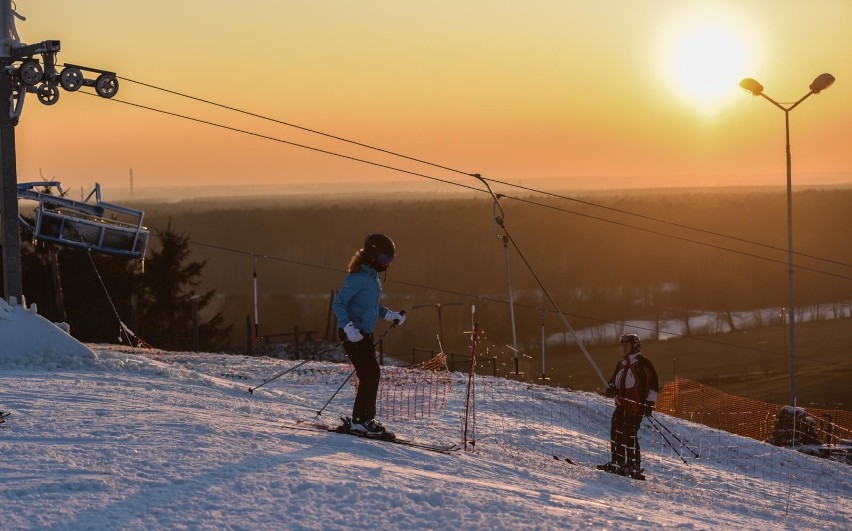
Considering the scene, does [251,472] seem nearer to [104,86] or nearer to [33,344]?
[33,344]

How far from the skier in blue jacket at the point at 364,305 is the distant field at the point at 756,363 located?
3456 cm

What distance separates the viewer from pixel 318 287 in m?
124

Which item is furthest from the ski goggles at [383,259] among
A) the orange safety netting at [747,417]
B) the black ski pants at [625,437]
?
the orange safety netting at [747,417]

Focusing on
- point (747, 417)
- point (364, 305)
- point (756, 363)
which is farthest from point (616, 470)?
point (756, 363)

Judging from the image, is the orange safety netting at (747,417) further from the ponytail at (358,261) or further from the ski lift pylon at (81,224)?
the ponytail at (358,261)

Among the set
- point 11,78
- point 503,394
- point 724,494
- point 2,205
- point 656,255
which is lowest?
point 724,494

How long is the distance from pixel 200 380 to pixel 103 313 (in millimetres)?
31199

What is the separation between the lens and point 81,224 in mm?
21547

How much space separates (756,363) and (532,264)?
7344cm

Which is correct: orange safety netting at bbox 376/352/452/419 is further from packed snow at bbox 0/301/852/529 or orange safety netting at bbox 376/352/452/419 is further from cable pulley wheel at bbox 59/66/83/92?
cable pulley wheel at bbox 59/66/83/92

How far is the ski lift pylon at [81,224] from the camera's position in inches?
841

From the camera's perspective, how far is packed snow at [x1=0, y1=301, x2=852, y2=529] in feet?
26.6

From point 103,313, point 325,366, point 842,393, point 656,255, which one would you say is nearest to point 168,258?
point 103,313

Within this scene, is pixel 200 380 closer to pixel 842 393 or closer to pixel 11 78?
pixel 11 78
